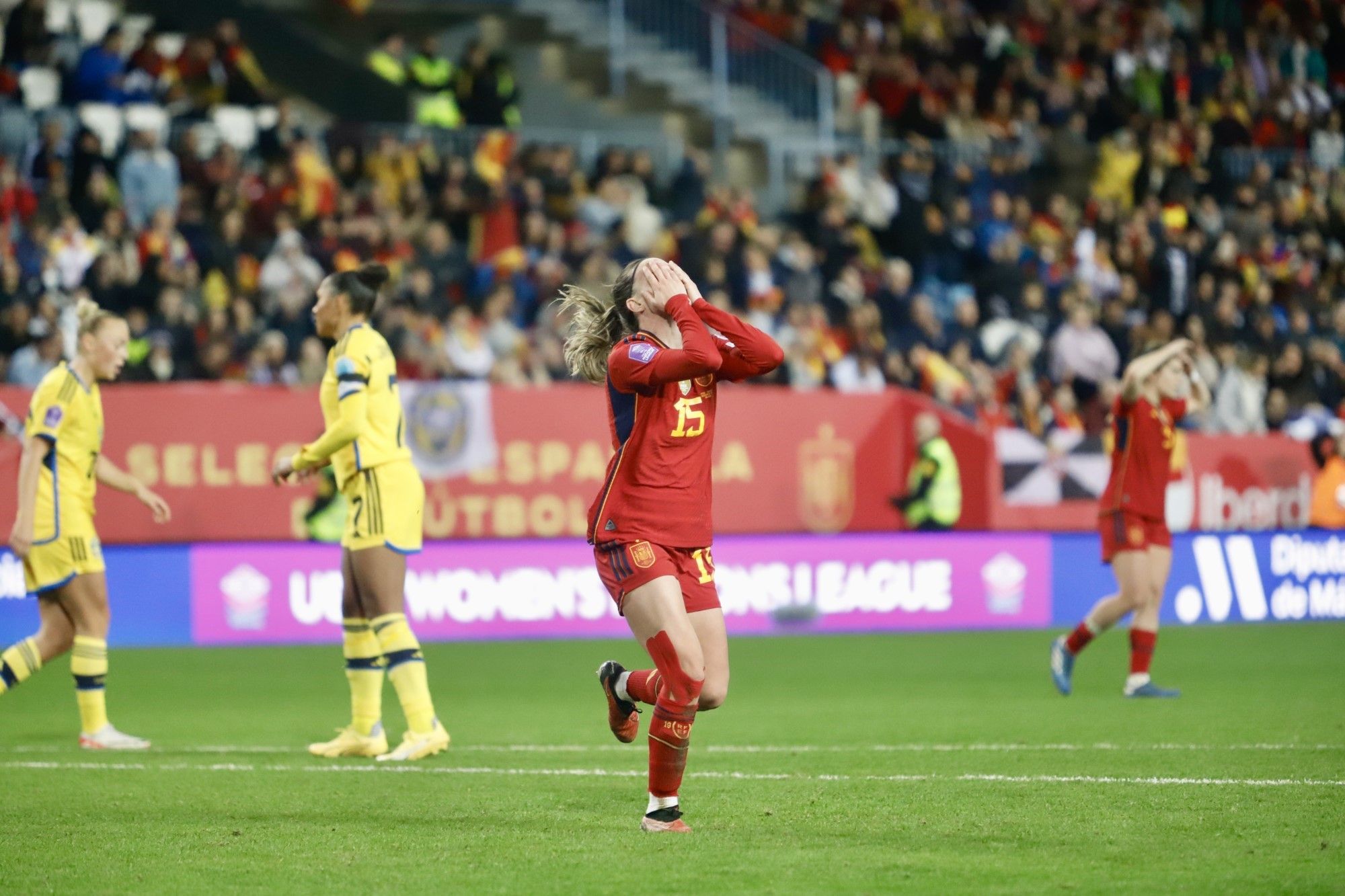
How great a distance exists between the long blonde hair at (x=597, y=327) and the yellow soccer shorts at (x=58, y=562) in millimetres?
3584

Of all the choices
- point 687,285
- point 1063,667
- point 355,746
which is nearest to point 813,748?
point 355,746

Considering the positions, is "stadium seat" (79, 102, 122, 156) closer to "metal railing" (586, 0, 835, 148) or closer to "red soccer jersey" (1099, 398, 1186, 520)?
"metal railing" (586, 0, 835, 148)

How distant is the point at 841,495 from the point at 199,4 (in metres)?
10.1

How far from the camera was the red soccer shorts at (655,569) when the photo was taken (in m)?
6.76

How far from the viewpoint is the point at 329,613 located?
15805mm

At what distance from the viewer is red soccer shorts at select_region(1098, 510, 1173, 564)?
1180cm

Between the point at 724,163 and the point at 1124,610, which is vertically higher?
the point at 724,163

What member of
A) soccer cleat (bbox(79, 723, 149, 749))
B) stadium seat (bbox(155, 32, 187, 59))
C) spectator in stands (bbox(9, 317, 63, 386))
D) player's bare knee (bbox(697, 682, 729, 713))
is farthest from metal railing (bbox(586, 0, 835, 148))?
player's bare knee (bbox(697, 682, 729, 713))

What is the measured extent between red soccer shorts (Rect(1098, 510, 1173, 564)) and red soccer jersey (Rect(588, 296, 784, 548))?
17.8ft

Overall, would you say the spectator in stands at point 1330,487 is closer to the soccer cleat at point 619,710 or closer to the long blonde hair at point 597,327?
the soccer cleat at point 619,710

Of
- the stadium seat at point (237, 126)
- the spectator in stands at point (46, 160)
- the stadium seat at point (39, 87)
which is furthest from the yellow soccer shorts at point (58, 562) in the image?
the stadium seat at point (39, 87)

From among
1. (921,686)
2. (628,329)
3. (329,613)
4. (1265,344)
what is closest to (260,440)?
(329,613)

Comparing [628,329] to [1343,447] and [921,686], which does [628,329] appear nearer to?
[921,686]

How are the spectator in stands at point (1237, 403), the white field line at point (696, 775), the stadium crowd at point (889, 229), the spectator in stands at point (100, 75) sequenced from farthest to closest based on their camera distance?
the spectator in stands at point (1237, 403) → the spectator in stands at point (100, 75) → the stadium crowd at point (889, 229) → the white field line at point (696, 775)
